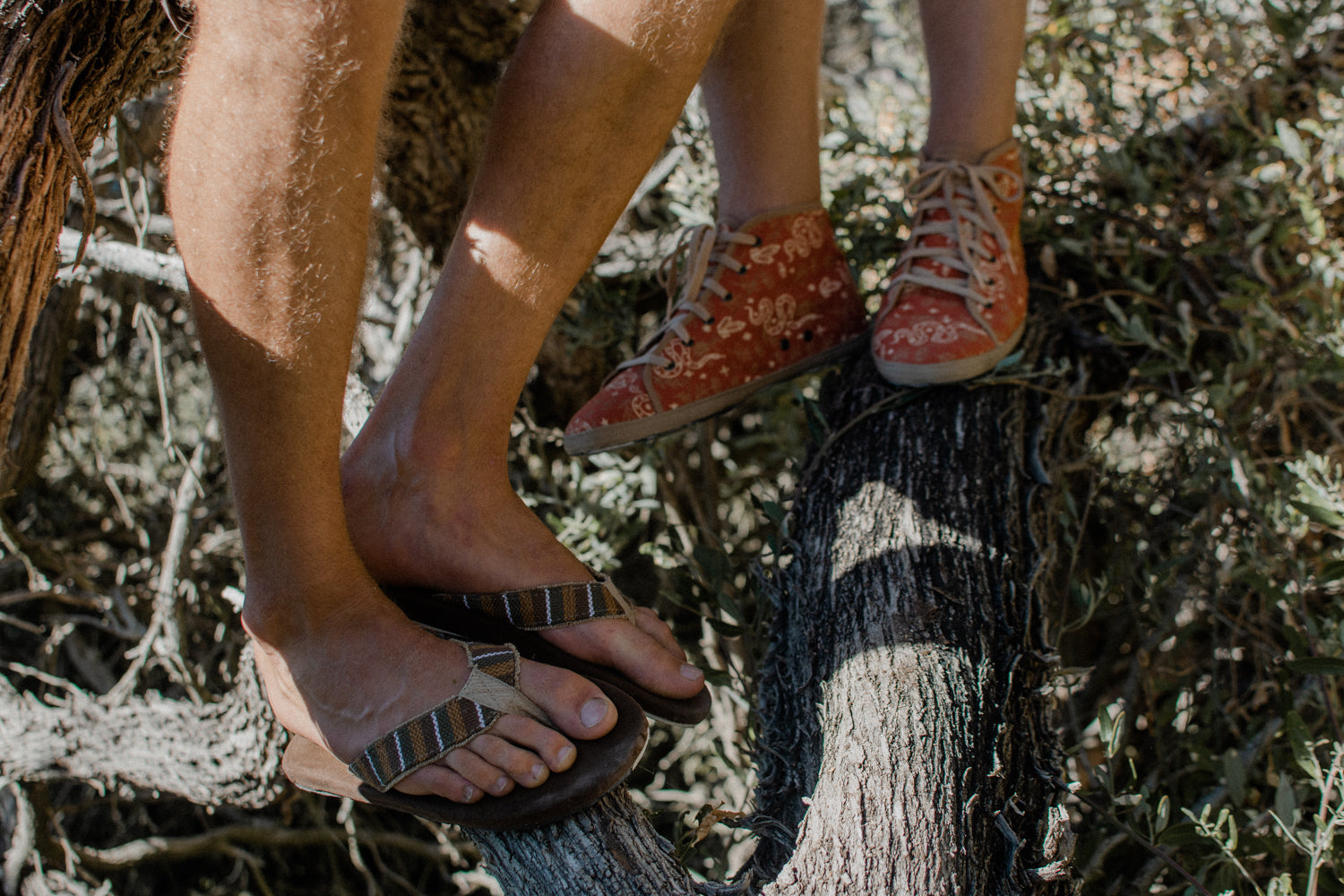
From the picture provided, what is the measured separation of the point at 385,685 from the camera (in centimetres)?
91

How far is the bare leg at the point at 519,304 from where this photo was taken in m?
0.93

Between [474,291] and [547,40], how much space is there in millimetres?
271

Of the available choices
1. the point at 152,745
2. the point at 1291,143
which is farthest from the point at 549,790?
the point at 1291,143

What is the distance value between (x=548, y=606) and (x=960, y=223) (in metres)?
0.95

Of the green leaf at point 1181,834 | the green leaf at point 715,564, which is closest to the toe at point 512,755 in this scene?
the green leaf at point 715,564

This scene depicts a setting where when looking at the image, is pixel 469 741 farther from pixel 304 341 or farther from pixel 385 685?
Answer: pixel 304 341

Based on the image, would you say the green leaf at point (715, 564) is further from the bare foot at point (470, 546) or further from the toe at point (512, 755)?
the toe at point (512, 755)

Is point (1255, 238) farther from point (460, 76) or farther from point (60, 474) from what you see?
point (60, 474)

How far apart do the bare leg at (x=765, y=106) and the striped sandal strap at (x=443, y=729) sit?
888mm

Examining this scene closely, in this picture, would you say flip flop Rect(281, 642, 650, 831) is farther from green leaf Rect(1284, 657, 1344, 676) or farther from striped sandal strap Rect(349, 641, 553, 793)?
green leaf Rect(1284, 657, 1344, 676)

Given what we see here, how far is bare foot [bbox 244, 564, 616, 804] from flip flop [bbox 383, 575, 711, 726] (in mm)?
54

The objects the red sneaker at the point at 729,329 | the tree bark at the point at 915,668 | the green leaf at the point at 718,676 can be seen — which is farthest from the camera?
the green leaf at the point at 718,676

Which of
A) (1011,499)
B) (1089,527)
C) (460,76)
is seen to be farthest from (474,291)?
(1089,527)

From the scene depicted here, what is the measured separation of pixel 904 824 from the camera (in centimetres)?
83
